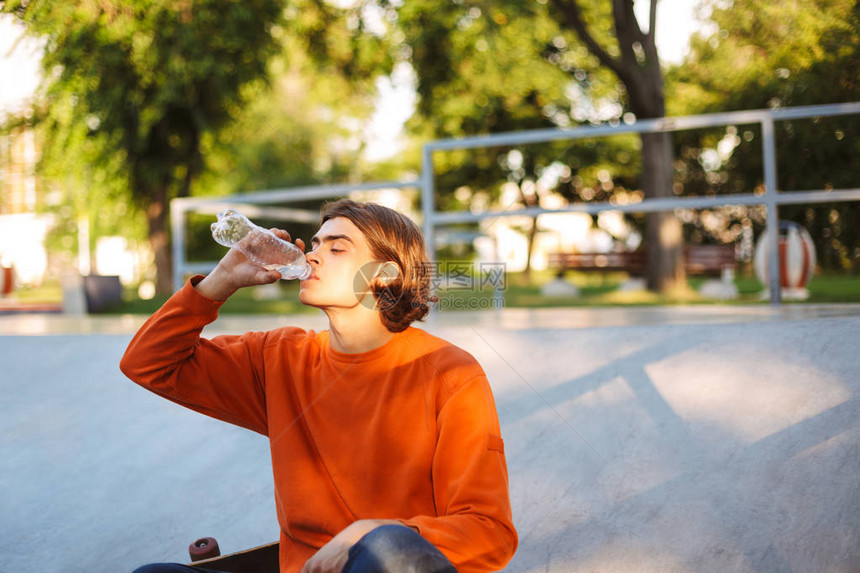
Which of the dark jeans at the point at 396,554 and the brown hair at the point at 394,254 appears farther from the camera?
the brown hair at the point at 394,254

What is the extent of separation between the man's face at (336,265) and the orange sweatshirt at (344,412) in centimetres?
14

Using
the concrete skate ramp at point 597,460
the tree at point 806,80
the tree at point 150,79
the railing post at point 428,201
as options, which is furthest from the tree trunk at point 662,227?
the tree at point 150,79

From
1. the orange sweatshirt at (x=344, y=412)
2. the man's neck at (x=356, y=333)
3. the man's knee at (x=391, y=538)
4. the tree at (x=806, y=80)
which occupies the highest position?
the tree at (x=806, y=80)

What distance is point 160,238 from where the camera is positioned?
1305 centimetres

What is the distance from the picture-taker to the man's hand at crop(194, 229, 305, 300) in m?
1.57

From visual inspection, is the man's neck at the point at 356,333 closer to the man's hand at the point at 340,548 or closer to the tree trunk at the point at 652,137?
the man's hand at the point at 340,548

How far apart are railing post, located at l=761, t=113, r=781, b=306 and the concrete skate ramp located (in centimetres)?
89

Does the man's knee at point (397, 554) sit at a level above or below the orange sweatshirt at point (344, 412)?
below

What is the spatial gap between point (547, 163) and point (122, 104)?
1215 cm

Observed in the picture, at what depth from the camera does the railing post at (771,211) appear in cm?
390

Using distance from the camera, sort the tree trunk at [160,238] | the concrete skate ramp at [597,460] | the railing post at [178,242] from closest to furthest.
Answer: the concrete skate ramp at [597,460], the railing post at [178,242], the tree trunk at [160,238]

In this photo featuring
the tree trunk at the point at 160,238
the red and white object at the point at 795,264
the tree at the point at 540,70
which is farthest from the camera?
the tree trunk at the point at 160,238

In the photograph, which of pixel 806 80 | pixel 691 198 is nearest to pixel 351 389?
pixel 691 198

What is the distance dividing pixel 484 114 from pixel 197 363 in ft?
53.7
